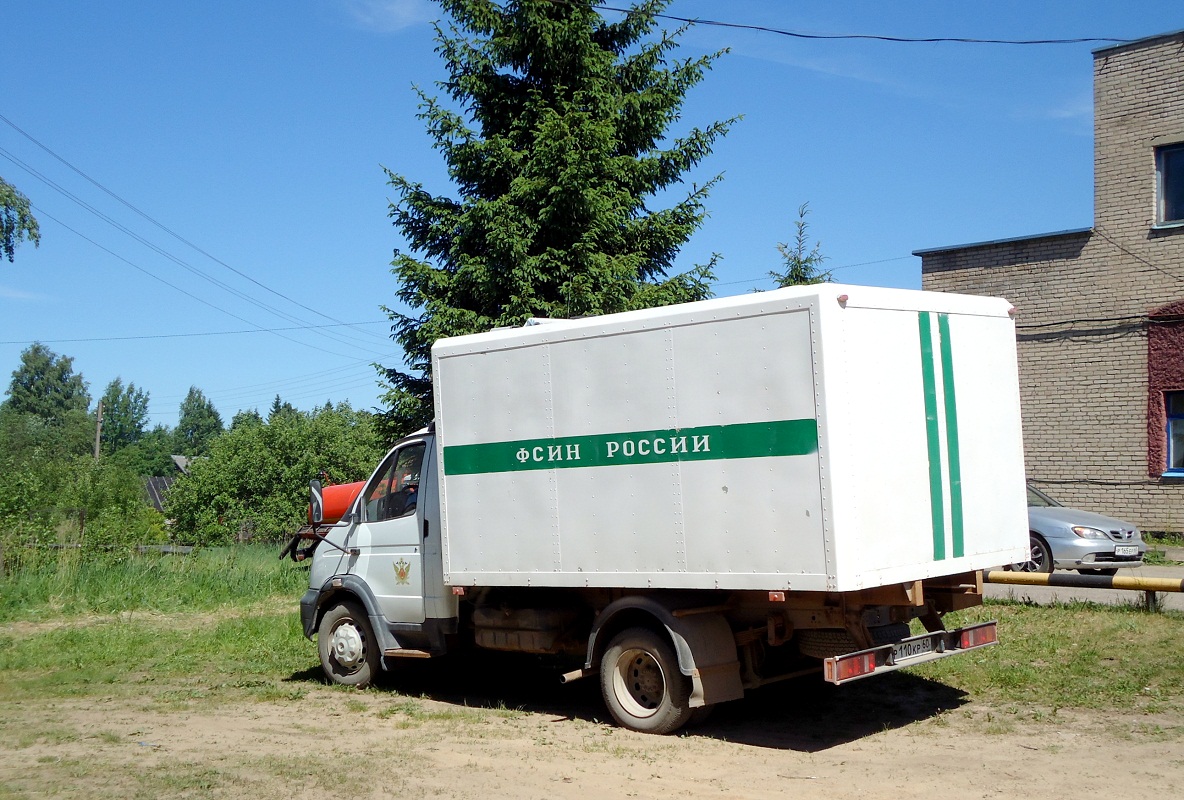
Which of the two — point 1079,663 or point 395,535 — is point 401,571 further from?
point 1079,663

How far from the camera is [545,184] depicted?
14695mm

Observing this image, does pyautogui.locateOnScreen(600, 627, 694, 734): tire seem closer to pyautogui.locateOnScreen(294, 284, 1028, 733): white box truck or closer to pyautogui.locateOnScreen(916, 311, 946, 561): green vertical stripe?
pyautogui.locateOnScreen(294, 284, 1028, 733): white box truck

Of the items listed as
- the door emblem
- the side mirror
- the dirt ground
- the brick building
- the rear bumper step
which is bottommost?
the dirt ground

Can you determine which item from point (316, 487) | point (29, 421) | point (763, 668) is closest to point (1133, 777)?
point (763, 668)

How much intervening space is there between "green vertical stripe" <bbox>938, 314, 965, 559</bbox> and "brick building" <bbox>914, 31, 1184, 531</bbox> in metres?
15.0

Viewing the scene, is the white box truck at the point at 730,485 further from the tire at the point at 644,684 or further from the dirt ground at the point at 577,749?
Answer: the dirt ground at the point at 577,749

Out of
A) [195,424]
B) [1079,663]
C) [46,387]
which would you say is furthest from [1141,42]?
[195,424]

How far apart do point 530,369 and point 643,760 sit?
3.06 m

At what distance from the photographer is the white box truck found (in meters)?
7.13

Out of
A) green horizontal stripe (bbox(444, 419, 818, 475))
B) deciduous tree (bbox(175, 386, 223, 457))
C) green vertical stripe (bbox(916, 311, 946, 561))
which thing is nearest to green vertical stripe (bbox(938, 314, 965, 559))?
green vertical stripe (bbox(916, 311, 946, 561))

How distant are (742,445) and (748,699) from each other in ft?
10.0

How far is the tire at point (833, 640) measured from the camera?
7.61 metres

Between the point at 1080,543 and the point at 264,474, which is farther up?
the point at 264,474

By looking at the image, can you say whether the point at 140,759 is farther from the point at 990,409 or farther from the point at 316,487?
the point at 990,409
